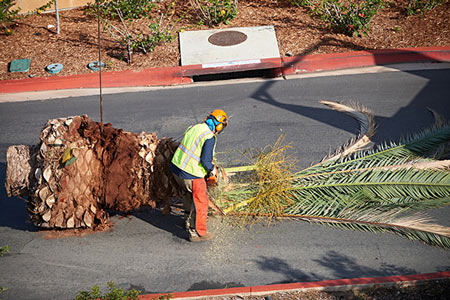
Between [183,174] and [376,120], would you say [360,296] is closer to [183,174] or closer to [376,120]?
[183,174]

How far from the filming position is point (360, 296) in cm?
564

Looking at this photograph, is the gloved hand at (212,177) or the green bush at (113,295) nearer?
the green bush at (113,295)

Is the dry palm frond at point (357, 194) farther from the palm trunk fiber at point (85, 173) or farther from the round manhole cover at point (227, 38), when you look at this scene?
the round manhole cover at point (227, 38)

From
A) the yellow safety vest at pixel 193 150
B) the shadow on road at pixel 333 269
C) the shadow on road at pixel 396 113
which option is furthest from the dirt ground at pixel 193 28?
the shadow on road at pixel 333 269

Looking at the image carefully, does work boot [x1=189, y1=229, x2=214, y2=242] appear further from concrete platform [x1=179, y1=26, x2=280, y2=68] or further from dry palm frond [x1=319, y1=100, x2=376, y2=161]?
concrete platform [x1=179, y1=26, x2=280, y2=68]

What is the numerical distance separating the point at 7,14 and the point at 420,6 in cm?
1034

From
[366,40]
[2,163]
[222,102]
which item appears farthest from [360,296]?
[366,40]

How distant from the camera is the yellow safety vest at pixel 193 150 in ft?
20.3

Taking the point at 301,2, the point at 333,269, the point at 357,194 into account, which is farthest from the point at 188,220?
the point at 301,2

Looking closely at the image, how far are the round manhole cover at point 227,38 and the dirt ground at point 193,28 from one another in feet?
1.55

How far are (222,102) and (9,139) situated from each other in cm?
401

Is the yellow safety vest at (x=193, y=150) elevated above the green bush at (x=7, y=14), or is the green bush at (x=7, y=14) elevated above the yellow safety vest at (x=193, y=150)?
the green bush at (x=7, y=14)

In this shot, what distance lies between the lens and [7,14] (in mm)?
12406

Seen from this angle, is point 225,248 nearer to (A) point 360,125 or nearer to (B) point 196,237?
(B) point 196,237
